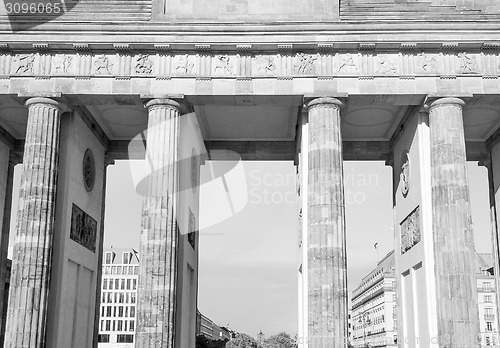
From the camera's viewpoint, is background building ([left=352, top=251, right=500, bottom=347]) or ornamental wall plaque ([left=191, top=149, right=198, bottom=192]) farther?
background building ([left=352, top=251, right=500, bottom=347])

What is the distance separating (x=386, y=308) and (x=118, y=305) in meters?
52.0

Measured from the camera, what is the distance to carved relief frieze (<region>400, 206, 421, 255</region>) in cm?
2642

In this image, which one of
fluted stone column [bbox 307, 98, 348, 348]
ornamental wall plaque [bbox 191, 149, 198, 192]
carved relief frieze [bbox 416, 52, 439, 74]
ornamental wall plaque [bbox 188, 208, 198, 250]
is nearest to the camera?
fluted stone column [bbox 307, 98, 348, 348]

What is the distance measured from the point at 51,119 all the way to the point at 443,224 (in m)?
16.0

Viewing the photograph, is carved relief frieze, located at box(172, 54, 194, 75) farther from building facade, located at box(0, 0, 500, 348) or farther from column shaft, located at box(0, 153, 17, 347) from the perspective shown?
column shaft, located at box(0, 153, 17, 347)

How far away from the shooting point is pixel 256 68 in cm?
2511

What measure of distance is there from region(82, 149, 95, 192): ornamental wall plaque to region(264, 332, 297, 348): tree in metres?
109

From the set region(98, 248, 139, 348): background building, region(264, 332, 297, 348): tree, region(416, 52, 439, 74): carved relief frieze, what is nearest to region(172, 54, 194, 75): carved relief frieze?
region(416, 52, 439, 74): carved relief frieze

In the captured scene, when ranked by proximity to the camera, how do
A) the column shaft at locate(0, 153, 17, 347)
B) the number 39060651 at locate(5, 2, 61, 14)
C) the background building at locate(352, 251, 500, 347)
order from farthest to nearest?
the background building at locate(352, 251, 500, 347)
the column shaft at locate(0, 153, 17, 347)
the number 39060651 at locate(5, 2, 61, 14)

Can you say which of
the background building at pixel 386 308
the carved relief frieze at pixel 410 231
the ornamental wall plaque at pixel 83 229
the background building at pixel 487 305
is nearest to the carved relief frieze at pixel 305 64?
the carved relief frieze at pixel 410 231

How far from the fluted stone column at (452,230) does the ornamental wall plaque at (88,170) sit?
609 inches

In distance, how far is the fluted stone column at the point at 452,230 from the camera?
22547 mm

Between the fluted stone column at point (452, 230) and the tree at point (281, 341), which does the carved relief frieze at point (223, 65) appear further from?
the tree at point (281, 341)

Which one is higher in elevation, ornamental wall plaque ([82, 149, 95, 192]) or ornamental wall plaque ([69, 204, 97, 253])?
ornamental wall plaque ([82, 149, 95, 192])
